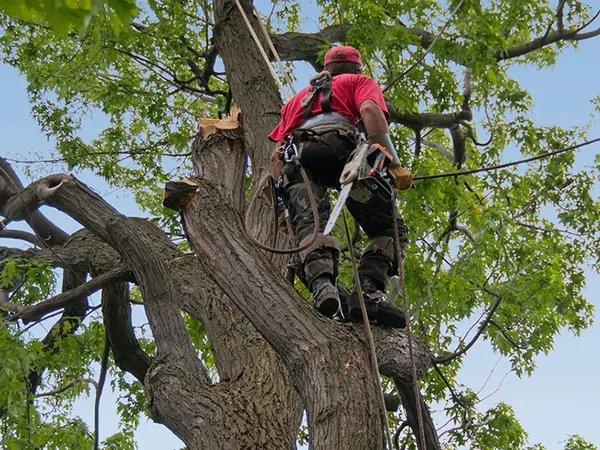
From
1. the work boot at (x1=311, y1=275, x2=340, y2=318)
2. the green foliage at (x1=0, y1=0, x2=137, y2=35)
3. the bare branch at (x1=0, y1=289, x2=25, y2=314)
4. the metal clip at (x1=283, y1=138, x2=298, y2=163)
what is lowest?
the green foliage at (x1=0, y1=0, x2=137, y2=35)

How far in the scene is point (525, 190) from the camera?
952 centimetres

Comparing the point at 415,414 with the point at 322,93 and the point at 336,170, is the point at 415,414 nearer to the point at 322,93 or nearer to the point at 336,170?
the point at 336,170

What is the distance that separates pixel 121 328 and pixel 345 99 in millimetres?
2193

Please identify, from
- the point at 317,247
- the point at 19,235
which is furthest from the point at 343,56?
the point at 19,235

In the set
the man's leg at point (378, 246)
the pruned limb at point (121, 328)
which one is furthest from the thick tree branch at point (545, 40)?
the pruned limb at point (121, 328)

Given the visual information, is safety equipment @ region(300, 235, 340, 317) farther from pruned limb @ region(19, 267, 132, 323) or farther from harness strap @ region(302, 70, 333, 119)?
pruned limb @ region(19, 267, 132, 323)

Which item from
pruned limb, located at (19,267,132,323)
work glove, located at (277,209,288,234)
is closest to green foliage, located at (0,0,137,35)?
work glove, located at (277,209,288,234)

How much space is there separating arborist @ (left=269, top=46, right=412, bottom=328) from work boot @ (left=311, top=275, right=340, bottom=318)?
99 millimetres

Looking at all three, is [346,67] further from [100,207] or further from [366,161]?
[100,207]

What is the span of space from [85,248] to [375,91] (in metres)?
2.61

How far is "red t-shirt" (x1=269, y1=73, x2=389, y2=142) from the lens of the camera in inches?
185

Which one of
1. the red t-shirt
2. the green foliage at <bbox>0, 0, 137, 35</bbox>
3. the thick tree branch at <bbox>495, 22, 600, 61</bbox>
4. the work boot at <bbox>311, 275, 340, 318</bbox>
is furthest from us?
the thick tree branch at <bbox>495, 22, 600, 61</bbox>

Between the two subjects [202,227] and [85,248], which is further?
[85,248]

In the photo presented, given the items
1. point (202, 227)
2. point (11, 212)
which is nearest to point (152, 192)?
point (11, 212)
